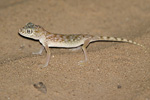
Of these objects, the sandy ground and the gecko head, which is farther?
the gecko head

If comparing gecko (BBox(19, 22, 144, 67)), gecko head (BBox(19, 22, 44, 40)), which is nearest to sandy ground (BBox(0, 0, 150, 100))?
gecko (BBox(19, 22, 144, 67))

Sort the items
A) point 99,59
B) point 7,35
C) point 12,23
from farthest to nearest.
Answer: point 12,23 < point 7,35 < point 99,59

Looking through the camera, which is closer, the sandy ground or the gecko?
the sandy ground

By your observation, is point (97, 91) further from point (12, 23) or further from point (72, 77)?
point (12, 23)

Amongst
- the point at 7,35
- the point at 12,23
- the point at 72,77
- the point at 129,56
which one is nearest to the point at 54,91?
the point at 72,77

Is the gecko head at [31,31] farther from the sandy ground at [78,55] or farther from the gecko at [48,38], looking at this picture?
the sandy ground at [78,55]

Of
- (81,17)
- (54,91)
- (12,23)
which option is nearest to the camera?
(54,91)

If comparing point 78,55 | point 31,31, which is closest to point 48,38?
point 31,31

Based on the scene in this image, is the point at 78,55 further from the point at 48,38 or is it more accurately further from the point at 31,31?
the point at 31,31

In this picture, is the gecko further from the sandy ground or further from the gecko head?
the sandy ground
